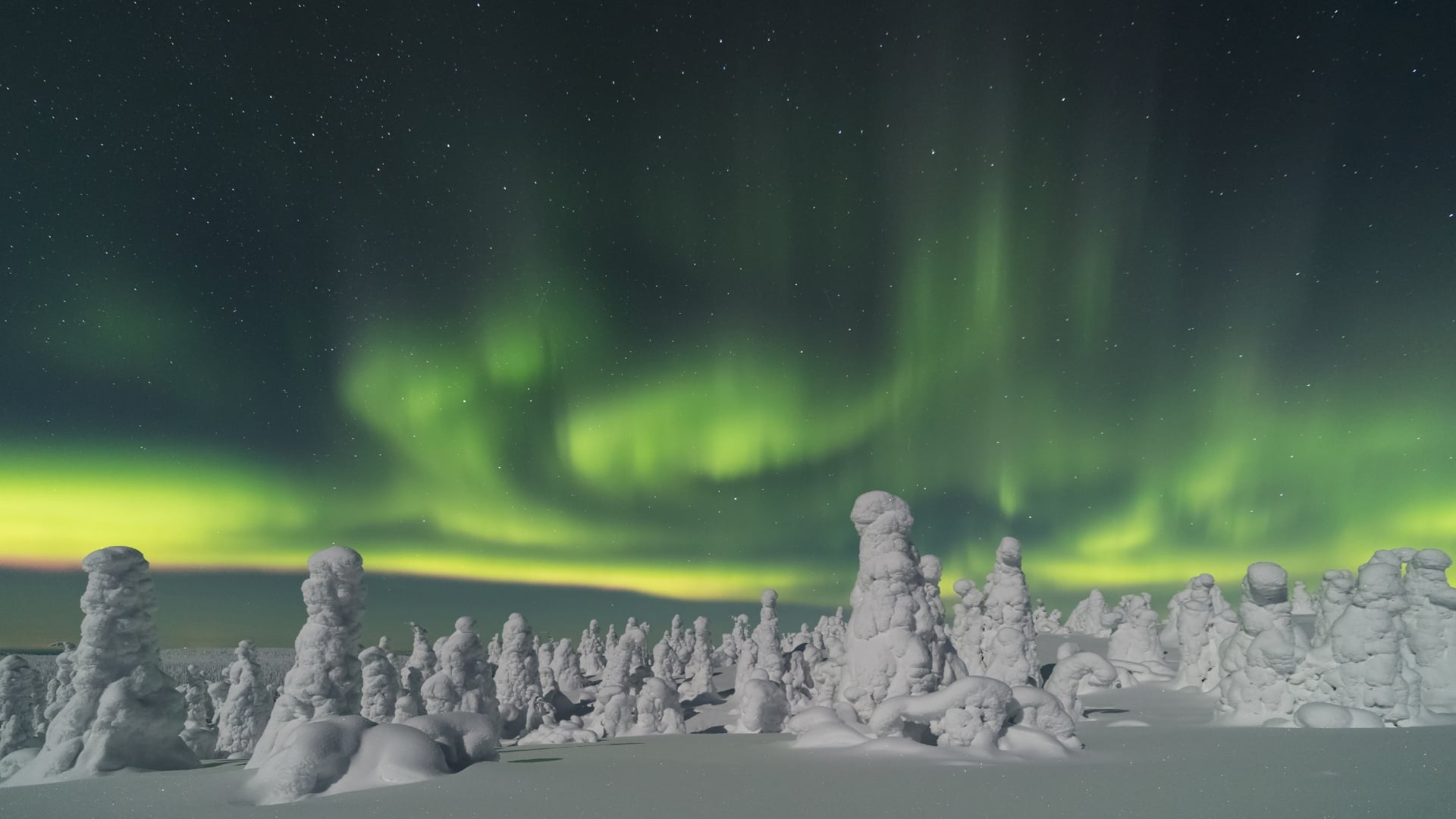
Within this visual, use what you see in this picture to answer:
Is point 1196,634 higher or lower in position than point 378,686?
higher

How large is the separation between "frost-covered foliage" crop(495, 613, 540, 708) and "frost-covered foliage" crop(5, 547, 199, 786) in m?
21.5

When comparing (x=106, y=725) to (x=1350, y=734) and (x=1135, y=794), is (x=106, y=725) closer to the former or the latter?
(x=1135, y=794)

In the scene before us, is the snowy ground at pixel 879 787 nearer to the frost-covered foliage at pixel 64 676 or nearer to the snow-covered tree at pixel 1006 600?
the frost-covered foliage at pixel 64 676

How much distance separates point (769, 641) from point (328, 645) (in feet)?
111

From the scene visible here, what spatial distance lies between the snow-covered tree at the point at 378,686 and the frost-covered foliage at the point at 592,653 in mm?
56024

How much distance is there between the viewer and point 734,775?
13375 millimetres

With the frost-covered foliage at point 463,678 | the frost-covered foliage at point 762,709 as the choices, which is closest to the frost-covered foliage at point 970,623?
the frost-covered foliage at point 762,709

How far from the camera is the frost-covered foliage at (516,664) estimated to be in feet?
133

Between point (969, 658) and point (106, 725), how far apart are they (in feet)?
108

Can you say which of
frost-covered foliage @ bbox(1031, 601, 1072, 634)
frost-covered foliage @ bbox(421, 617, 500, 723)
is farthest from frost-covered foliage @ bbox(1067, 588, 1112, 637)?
frost-covered foliage @ bbox(421, 617, 500, 723)

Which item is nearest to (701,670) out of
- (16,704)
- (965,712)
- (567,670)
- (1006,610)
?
(567,670)

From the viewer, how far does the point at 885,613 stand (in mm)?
19281

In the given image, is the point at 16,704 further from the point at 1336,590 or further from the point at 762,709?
the point at 1336,590

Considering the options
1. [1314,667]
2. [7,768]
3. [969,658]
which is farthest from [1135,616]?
[7,768]
